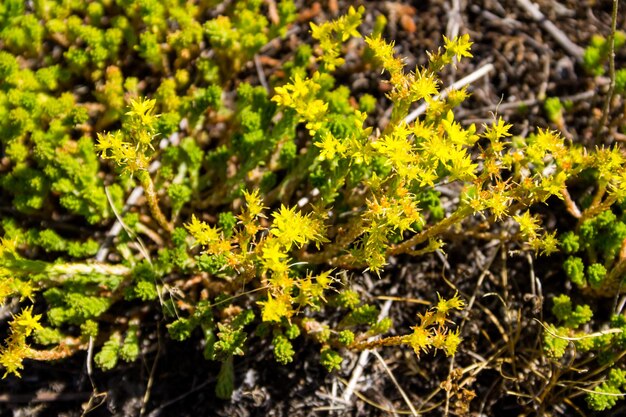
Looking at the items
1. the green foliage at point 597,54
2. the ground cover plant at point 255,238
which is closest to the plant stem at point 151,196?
the ground cover plant at point 255,238

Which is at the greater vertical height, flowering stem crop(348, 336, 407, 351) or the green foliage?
the green foliage

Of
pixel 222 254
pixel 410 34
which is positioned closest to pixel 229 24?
pixel 410 34

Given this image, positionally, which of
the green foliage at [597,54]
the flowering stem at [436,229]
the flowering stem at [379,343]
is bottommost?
the flowering stem at [379,343]

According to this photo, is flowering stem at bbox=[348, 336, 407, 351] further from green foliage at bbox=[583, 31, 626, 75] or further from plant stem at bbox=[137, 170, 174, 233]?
green foliage at bbox=[583, 31, 626, 75]

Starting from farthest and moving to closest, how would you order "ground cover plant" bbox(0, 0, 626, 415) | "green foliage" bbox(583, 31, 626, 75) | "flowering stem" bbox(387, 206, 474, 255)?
"green foliage" bbox(583, 31, 626, 75) → "ground cover plant" bbox(0, 0, 626, 415) → "flowering stem" bbox(387, 206, 474, 255)

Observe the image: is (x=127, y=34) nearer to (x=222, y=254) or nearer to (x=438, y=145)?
(x=222, y=254)

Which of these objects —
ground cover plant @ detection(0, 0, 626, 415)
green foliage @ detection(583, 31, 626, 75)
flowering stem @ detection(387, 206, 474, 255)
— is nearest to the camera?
flowering stem @ detection(387, 206, 474, 255)

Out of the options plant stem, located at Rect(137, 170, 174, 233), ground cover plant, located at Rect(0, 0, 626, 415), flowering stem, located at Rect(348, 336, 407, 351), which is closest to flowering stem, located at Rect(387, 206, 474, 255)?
ground cover plant, located at Rect(0, 0, 626, 415)

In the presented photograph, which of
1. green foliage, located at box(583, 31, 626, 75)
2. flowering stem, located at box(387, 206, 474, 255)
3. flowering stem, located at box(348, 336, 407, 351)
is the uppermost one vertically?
green foliage, located at box(583, 31, 626, 75)

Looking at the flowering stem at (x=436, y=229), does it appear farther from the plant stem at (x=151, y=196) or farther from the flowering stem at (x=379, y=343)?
the plant stem at (x=151, y=196)

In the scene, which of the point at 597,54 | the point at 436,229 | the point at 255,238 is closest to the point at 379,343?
the point at 436,229
